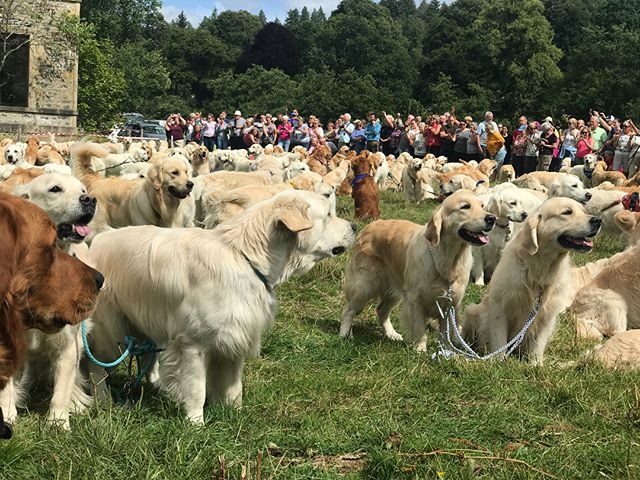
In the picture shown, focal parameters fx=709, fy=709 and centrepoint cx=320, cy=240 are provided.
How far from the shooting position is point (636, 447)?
3.86m

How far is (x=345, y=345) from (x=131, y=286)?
7.98 ft

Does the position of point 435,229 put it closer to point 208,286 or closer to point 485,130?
point 208,286

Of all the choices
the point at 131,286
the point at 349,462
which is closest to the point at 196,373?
the point at 131,286

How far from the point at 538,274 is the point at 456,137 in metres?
17.1

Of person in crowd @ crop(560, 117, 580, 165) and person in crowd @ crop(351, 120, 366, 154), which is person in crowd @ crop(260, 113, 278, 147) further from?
person in crowd @ crop(560, 117, 580, 165)

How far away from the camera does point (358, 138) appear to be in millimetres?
26094

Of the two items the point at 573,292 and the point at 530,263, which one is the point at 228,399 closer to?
the point at 530,263

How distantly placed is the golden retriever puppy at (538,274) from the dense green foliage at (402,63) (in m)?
37.8

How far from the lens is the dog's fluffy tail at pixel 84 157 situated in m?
8.86

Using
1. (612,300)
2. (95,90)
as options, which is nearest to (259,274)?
(612,300)

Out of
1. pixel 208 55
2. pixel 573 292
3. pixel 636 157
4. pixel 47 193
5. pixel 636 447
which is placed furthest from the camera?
pixel 208 55

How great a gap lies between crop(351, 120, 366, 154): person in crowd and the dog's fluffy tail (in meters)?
16.7

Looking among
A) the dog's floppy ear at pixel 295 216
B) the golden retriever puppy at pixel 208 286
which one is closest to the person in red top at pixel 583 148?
the golden retriever puppy at pixel 208 286

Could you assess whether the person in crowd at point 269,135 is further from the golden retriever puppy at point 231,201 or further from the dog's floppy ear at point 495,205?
the dog's floppy ear at point 495,205
